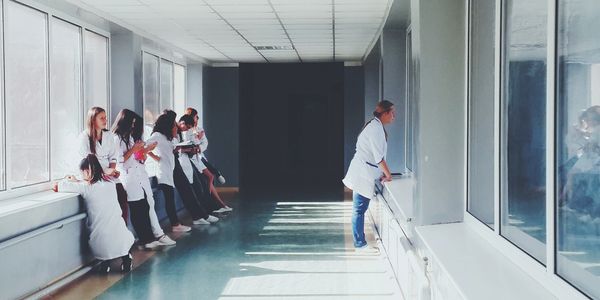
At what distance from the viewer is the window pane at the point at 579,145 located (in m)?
2.00

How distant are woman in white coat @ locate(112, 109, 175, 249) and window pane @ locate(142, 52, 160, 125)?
99.8 inches

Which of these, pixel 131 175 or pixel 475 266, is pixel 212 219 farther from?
pixel 475 266

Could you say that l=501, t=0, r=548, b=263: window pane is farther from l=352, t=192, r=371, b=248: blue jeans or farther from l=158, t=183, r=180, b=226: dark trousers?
l=158, t=183, r=180, b=226: dark trousers

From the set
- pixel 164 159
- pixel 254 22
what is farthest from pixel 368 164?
pixel 164 159

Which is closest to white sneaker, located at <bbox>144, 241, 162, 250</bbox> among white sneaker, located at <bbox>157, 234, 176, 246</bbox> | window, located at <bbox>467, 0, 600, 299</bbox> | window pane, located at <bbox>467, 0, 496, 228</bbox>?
white sneaker, located at <bbox>157, 234, 176, 246</bbox>

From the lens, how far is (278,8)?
23.2 feet

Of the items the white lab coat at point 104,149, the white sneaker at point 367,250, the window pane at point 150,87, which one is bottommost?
the white sneaker at point 367,250

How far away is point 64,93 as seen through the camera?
23.1ft

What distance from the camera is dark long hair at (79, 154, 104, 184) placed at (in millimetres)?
5887

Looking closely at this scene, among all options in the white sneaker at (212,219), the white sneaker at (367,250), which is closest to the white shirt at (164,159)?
the white sneaker at (212,219)

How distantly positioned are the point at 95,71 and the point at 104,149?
2.19 metres

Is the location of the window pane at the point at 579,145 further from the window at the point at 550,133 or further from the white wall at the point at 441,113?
the white wall at the point at 441,113

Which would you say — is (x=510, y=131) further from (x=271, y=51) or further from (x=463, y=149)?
(x=271, y=51)

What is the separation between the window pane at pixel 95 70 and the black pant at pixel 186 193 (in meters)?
1.40
